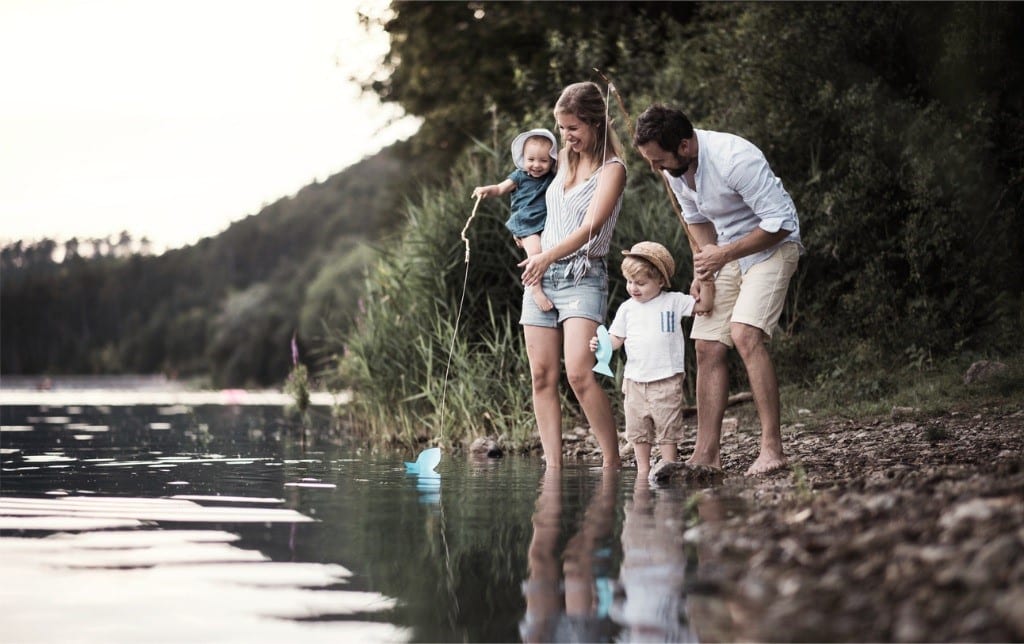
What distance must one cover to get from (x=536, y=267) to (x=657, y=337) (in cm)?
88

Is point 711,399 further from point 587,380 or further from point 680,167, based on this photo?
point 680,167

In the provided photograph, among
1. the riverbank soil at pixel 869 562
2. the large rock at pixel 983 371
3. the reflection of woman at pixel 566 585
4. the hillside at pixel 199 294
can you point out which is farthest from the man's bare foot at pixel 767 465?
the hillside at pixel 199 294

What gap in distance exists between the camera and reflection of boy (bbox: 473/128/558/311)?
697 cm

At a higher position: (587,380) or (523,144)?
(523,144)

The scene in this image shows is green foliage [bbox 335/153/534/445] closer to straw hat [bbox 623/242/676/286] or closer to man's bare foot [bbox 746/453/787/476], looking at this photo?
straw hat [bbox 623/242/676/286]

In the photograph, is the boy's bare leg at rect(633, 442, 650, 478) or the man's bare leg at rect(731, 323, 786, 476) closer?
the man's bare leg at rect(731, 323, 786, 476)

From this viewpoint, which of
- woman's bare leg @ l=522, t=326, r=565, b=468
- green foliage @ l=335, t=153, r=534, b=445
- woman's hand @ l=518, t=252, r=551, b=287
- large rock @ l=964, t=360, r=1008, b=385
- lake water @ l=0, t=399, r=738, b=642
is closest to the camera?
lake water @ l=0, t=399, r=738, b=642

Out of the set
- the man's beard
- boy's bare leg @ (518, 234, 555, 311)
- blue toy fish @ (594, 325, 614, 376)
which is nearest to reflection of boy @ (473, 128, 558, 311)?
boy's bare leg @ (518, 234, 555, 311)

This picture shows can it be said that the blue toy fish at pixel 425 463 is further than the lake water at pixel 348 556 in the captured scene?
Yes

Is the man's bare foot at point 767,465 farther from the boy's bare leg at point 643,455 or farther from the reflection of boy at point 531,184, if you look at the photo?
the reflection of boy at point 531,184

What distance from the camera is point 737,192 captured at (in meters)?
6.25

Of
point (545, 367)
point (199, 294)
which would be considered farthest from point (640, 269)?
point (199, 294)

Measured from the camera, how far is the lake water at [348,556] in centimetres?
299

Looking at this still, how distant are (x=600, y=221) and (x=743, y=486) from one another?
5.58 feet
